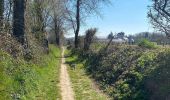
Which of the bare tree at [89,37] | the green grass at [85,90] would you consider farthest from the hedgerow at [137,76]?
the bare tree at [89,37]

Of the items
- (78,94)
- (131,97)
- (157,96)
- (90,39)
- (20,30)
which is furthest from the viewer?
(90,39)

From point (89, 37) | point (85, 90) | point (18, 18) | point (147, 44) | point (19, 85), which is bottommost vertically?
point (85, 90)

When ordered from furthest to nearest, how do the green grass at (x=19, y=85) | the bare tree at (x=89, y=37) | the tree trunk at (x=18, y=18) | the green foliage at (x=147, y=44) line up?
the bare tree at (x=89, y=37)
the green foliage at (x=147, y=44)
the tree trunk at (x=18, y=18)
the green grass at (x=19, y=85)

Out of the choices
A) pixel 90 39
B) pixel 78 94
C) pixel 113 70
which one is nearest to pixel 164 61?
pixel 78 94

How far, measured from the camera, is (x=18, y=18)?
82.2 feet

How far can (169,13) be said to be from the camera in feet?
63.9

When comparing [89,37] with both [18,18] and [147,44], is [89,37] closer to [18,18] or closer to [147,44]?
[147,44]

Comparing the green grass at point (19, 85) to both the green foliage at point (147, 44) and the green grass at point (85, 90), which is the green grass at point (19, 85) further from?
the green foliage at point (147, 44)

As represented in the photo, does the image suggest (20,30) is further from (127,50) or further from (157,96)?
(157,96)

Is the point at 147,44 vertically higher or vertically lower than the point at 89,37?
lower

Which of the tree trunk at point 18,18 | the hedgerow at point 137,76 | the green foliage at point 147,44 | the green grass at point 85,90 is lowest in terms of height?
the green grass at point 85,90

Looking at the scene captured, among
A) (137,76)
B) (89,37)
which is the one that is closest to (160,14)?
(137,76)

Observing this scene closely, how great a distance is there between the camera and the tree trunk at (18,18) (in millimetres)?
24859

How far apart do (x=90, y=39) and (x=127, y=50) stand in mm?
17255
